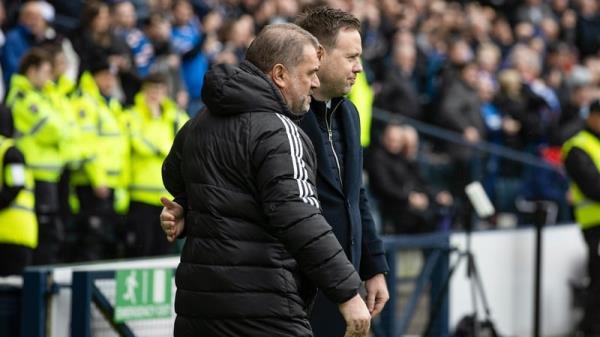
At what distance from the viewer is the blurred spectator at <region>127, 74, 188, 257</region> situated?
9797 mm

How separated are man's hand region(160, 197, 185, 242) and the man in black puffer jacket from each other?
20cm

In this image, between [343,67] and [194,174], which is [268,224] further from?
[343,67]

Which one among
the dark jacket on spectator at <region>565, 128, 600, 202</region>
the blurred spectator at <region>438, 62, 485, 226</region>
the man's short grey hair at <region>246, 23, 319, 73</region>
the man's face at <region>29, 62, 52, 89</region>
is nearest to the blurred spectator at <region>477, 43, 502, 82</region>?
the blurred spectator at <region>438, 62, 485, 226</region>

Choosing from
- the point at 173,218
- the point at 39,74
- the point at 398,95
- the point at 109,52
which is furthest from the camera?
the point at 398,95

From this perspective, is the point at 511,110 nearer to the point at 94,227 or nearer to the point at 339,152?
the point at 94,227

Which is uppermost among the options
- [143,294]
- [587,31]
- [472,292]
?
[587,31]

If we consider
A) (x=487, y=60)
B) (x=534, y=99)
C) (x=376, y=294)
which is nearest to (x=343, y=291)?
(x=376, y=294)

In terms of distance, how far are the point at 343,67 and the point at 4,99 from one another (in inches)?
217

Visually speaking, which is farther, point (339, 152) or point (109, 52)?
point (109, 52)

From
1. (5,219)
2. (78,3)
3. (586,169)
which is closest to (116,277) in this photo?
(5,219)

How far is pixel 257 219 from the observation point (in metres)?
4.47

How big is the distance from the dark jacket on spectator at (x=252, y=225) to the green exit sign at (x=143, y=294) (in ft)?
6.75

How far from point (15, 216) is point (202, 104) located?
379 cm

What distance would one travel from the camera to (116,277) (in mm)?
6559
